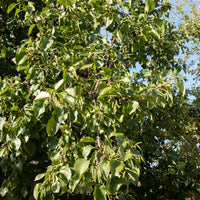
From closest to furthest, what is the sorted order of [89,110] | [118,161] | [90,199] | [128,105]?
[118,161] < [128,105] < [89,110] < [90,199]

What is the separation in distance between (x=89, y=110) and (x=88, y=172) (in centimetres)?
48

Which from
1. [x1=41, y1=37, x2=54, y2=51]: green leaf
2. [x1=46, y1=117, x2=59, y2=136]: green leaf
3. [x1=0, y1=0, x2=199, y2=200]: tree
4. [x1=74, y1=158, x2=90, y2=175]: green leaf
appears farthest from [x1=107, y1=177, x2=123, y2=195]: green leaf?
[x1=41, y1=37, x2=54, y2=51]: green leaf

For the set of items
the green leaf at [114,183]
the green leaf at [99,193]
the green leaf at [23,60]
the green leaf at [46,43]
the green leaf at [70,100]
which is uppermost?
the green leaf at [70,100]

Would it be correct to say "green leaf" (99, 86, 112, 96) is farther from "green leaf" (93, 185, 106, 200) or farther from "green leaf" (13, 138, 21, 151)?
"green leaf" (13, 138, 21, 151)

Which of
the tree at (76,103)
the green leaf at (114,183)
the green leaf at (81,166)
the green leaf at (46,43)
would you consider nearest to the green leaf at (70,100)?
the tree at (76,103)

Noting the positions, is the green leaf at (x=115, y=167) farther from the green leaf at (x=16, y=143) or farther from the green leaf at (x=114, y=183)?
the green leaf at (x=16, y=143)

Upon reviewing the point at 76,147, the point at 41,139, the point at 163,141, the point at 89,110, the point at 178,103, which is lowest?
the point at 163,141

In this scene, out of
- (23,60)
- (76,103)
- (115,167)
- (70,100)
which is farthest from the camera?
(23,60)

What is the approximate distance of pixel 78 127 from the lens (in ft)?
6.71

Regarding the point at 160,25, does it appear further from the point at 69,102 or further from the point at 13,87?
the point at 13,87

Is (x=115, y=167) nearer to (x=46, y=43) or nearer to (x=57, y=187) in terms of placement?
(x=57, y=187)

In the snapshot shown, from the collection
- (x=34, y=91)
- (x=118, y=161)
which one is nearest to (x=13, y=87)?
(x=34, y=91)

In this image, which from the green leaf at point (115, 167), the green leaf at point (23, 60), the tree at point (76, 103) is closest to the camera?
the green leaf at point (115, 167)

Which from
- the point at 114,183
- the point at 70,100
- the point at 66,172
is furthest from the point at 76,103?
the point at 114,183
